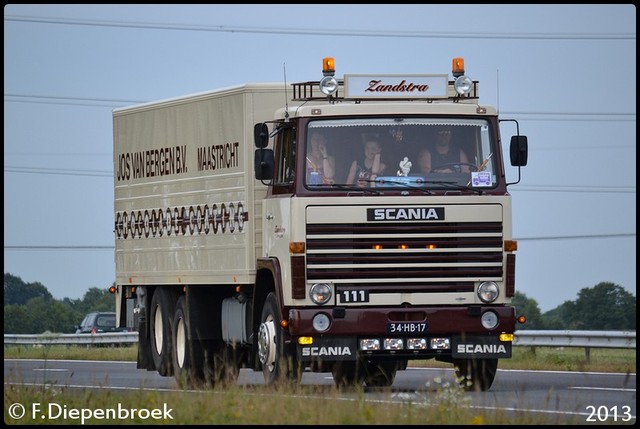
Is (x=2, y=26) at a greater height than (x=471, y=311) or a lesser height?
greater

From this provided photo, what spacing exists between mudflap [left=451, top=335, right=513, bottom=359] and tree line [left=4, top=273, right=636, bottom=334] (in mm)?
40077

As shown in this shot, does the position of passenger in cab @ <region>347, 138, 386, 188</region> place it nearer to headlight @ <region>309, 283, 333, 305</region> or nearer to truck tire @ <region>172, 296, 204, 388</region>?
headlight @ <region>309, 283, 333, 305</region>

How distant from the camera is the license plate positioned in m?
20.7

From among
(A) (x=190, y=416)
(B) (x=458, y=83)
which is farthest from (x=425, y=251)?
(A) (x=190, y=416)

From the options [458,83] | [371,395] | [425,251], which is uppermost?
[458,83]

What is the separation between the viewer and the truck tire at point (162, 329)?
82.8 ft

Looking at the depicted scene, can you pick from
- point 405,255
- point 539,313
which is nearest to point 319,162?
point 405,255

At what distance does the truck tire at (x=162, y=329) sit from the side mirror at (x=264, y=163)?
4.54 metres

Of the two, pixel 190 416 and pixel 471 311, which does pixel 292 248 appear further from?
pixel 190 416

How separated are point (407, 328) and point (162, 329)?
5794 mm

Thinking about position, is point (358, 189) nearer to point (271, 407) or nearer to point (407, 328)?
point (407, 328)

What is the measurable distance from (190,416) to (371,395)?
4248mm

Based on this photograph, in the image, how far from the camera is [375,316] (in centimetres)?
2061

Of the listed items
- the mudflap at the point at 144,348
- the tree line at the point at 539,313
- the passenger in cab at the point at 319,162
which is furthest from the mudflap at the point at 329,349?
the tree line at the point at 539,313
